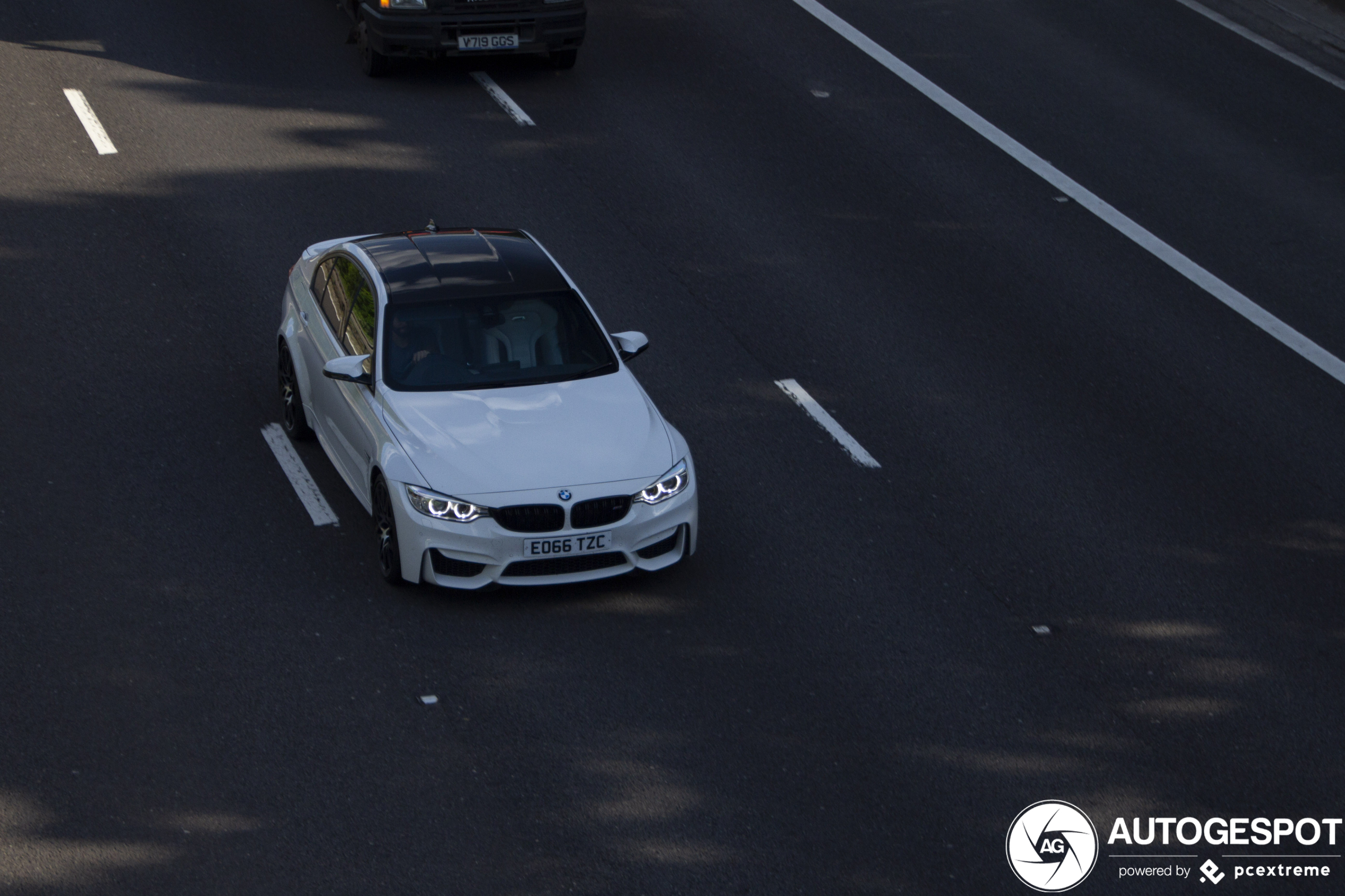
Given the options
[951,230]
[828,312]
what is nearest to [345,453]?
[828,312]

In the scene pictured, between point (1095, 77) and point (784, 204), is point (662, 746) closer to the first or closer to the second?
point (784, 204)

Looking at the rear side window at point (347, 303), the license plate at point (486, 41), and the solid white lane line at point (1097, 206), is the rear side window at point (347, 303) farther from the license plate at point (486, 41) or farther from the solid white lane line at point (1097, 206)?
the solid white lane line at point (1097, 206)

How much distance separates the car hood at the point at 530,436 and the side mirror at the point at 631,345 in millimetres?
446

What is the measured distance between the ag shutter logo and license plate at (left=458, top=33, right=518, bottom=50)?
1191 centimetres

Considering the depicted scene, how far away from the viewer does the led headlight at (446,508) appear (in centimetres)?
888

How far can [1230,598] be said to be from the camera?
9.62 metres

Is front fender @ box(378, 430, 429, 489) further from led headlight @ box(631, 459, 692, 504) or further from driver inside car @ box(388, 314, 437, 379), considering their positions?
led headlight @ box(631, 459, 692, 504)

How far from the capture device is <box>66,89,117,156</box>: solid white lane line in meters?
15.6

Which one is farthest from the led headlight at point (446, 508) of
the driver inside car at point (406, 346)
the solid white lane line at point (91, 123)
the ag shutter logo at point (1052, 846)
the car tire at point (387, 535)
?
the solid white lane line at point (91, 123)

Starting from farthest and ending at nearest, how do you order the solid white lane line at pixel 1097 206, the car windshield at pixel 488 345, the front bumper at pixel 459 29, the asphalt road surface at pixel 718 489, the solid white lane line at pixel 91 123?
the front bumper at pixel 459 29 < the solid white lane line at pixel 91 123 < the solid white lane line at pixel 1097 206 < the car windshield at pixel 488 345 < the asphalt road surface at pixel 718 489

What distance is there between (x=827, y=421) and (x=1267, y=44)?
11343 mm

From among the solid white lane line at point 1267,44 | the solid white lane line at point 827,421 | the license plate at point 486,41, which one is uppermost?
the solid white lane line at point 1267,44

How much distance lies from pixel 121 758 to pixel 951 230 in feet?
30.9

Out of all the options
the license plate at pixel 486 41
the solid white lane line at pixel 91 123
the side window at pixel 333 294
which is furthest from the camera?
the license plate at pixel 486 41
